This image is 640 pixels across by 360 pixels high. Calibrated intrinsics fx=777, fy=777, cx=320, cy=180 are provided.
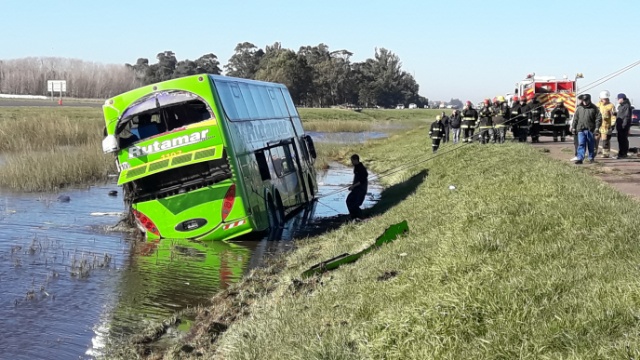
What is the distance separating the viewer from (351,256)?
11.2 metres

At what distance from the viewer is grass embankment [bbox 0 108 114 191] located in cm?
2570

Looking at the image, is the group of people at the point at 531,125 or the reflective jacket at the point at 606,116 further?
the reflective jacket at the point at 606,116

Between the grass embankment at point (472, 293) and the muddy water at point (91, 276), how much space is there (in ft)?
3.55

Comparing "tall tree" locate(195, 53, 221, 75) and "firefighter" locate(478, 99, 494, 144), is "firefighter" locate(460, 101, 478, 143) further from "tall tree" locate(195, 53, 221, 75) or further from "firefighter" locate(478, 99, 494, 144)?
"tall tree" locate(195, 53, 221, 75)

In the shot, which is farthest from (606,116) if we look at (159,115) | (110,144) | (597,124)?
(110,144)

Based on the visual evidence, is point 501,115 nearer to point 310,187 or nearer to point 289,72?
point 310,187

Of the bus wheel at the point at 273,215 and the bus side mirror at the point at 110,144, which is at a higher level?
the bus side mirror at the point at 110,144

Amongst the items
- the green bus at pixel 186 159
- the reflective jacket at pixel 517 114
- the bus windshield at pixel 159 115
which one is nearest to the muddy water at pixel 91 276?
the green bus at pixel 186 159

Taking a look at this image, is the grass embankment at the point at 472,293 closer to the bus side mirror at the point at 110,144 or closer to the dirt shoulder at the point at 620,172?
the dirt shoulder at the point at 620,172

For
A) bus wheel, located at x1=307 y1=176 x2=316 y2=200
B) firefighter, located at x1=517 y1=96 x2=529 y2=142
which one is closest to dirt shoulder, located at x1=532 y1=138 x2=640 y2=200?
firefighter, located at x1=517 y1=96 x2=529 y2=142

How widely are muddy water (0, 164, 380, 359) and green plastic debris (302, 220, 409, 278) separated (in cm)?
180

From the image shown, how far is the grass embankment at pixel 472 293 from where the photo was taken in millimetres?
5707

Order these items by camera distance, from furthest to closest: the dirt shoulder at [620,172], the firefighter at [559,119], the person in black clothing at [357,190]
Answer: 1. the firefighter at [559,119]
2. the person in black clothing at [357,190]
3. the dirt shoulder at [620,172]

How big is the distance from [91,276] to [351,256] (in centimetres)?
470
